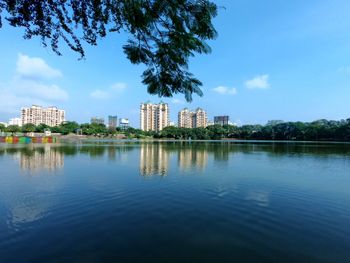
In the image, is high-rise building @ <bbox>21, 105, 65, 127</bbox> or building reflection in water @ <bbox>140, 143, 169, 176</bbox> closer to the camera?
building reflection in water @ <bbox>140, 143, 169, 176</bbox>

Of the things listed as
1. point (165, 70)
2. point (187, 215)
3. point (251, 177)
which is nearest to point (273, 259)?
point (187, 215)

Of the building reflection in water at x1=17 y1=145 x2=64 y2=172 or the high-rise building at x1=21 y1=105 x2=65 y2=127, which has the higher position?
the high-rise building at x1=21 y1=105 x2=65 y2=127

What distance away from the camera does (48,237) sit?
7.20 m

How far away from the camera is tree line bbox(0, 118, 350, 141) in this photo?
120631mm

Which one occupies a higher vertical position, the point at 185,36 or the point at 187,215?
the point at 185,36

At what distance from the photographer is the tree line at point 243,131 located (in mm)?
120631

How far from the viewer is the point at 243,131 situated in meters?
157

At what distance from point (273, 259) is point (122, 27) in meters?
Answer: 6.61

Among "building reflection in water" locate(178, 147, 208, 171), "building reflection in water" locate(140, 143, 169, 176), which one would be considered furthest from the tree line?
"building reflection in water" locate(140, 143, 169, 176)

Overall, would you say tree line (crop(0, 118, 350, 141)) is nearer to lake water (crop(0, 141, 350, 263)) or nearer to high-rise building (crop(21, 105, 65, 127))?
high-rise building (crop(21, 105, 65, 127))

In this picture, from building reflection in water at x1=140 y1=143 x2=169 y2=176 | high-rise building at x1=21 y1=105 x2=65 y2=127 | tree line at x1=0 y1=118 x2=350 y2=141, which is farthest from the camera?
high-rise building at x1=21 y1=105 x2=65 y2=127

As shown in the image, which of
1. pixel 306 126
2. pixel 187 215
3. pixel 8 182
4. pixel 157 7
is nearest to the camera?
pixel 157 7

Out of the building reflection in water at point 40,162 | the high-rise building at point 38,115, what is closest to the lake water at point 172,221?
the building reflection in water at point 40,162

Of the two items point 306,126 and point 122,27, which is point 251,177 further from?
point 306,126
